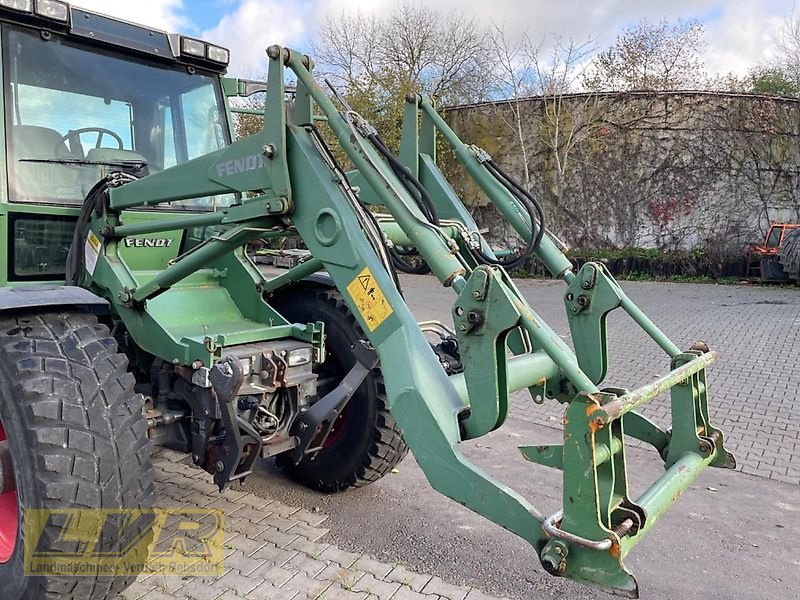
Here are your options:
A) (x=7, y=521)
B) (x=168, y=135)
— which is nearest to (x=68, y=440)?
(x=7, y=521)

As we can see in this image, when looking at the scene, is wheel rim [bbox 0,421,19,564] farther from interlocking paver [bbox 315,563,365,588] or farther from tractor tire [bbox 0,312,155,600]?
interlocking paver [bbox 315,563,365,588]

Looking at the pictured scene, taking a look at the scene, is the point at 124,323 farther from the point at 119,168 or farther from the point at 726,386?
the point at 726,386

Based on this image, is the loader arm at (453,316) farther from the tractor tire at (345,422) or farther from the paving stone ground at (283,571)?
the paving stone ground at (283,571)

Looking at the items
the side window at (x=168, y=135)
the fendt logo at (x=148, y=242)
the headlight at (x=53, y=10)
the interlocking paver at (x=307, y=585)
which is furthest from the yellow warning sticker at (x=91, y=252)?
the interlocking paver at (x=307, y=585)

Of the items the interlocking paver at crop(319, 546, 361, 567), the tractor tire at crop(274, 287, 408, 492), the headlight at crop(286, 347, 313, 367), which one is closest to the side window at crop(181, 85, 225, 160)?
the tractor tire at crop(274, 287, 408, 492)

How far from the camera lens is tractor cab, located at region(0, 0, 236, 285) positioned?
3.27 m

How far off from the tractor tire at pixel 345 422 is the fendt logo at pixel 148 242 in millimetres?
831

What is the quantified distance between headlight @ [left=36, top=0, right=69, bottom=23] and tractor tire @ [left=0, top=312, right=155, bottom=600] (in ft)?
5.04

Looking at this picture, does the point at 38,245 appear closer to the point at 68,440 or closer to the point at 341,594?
the point at 68,440

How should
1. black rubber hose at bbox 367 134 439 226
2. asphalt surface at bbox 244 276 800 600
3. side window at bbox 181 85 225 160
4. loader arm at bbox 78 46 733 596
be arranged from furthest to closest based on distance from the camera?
side window at bbox 181 85 225 160 → asphalt surface at bbox 244 276 800 600 → black rubber hose at bbox 367 134 439 226 → loader arm at bbox 78 46 733 596

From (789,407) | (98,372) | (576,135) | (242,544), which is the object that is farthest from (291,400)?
(576,135)

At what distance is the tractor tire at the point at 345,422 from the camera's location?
3.83 metres

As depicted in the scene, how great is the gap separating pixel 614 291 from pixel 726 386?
442 cm

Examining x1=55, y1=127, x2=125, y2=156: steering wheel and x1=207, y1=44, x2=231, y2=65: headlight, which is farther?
x1=207, y1=44, x2=231, y2=65: headlight
